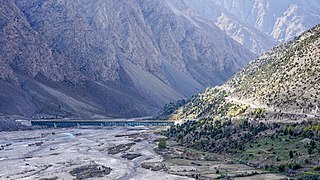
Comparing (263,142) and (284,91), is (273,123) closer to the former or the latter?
(263,142)

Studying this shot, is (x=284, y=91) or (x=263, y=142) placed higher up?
(x=284, y=91)

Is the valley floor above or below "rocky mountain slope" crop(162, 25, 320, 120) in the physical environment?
below

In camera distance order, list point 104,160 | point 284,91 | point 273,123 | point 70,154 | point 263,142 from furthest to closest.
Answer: point 284,91
point 70,154
point 104,160
point 273,123
point 263,142

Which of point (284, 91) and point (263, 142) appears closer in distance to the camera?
point (263, 142)

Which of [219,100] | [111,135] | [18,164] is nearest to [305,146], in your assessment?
[18,164]

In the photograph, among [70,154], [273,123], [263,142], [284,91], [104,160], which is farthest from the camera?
[284,91]

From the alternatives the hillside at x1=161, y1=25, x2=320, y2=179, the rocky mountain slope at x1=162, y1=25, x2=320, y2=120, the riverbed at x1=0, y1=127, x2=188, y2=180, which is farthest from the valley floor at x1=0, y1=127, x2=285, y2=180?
the rocky mountain slope at x1=162, y1=25, x2=320, y2=120

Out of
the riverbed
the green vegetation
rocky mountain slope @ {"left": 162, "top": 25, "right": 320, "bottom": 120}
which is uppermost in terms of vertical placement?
rocky mountain slope @ {"left": 162, "top": 25, "right": 320, "bottom": 120}

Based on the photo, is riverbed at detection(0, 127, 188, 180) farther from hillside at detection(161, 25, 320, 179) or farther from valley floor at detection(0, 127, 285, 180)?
hillside at detection(161, 25, 320, 179)

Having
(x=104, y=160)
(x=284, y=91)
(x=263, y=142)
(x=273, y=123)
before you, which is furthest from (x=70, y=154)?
(x=284, y=91)

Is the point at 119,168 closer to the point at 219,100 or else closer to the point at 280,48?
the point at 219,100

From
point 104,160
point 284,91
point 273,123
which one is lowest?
point 104,160
